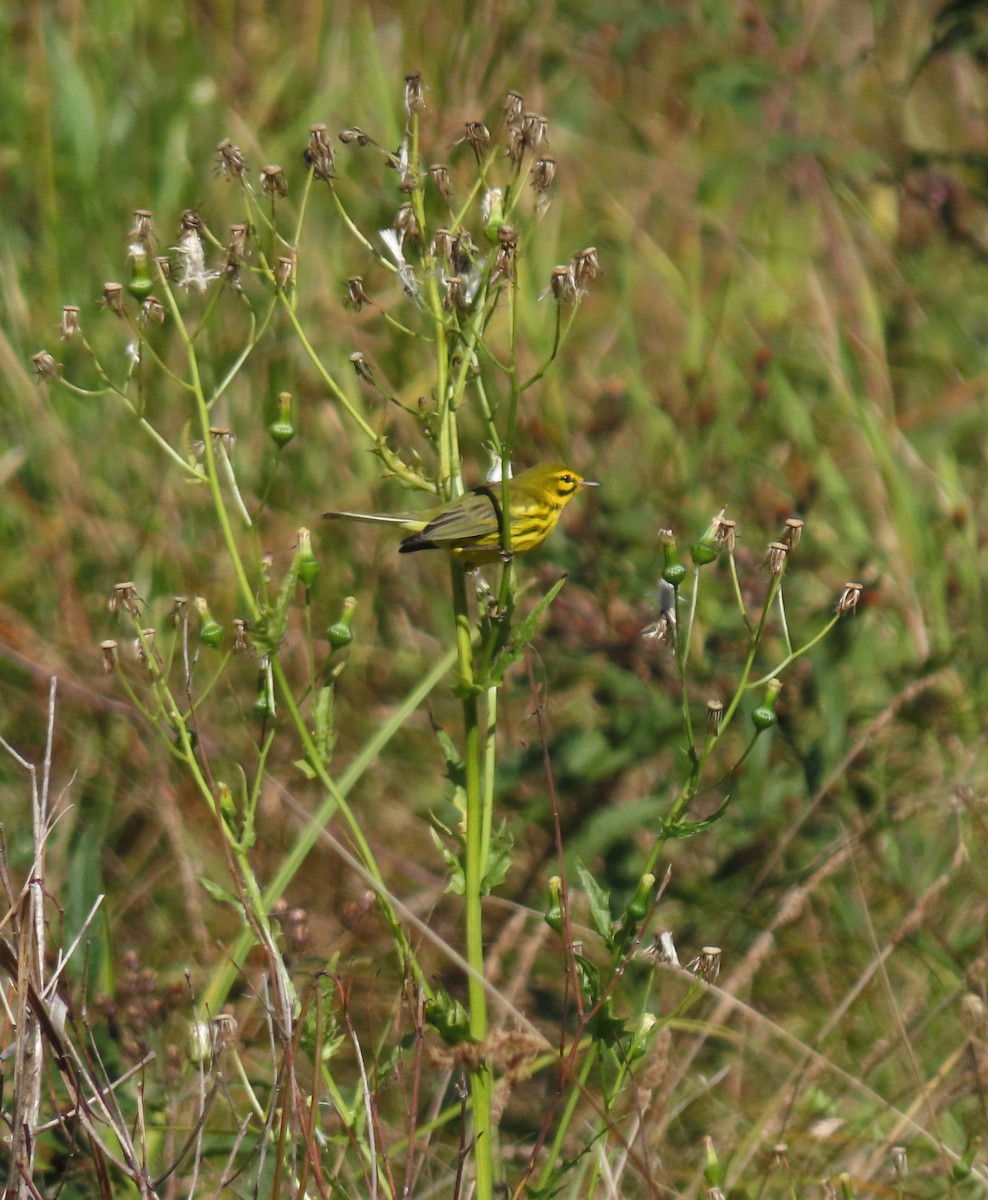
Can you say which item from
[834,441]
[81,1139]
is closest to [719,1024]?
[81,1139]

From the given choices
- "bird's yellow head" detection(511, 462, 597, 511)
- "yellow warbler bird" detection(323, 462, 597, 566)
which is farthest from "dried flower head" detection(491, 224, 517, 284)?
"bird's yellow head" detection(511, 462, 597, 511)

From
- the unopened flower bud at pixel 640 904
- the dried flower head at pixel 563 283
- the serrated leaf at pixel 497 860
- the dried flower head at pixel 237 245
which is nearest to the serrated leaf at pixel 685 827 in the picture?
the unopened flower bud at pixel 640 904

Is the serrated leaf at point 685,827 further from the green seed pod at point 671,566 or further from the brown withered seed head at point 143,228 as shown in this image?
the brown withered seed head at point 143,228

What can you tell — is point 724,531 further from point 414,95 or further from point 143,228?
point 143,228

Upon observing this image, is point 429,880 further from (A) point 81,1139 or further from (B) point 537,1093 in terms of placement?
(A) point 81,1139

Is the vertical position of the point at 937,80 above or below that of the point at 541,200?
above

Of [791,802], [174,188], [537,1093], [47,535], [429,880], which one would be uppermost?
[174,188]
